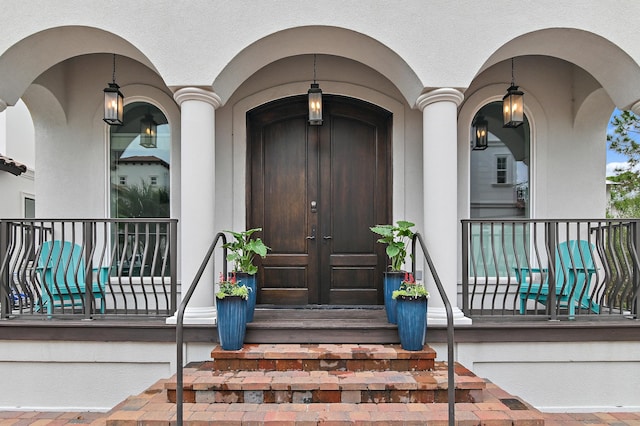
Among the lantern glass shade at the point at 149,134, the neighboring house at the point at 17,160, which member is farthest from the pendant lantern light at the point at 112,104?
the neighboring house at the point at 17,160

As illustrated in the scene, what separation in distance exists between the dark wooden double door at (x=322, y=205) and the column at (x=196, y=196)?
1125mm

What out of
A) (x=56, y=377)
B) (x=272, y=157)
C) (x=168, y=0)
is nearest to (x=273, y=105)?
(x=272, y=157)

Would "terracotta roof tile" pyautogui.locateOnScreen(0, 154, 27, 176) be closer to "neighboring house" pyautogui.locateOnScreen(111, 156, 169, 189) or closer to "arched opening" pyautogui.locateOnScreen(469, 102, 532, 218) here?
"neighboring house" pyautogui.locateOnScreen(111, 156, 169, 189)

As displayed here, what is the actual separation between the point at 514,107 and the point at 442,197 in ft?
5.11

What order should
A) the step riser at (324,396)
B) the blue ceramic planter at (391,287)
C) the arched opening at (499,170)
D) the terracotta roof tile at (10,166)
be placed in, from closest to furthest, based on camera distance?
the step riser at (324,396), the blue ceramic planter at (391,287), the arched opening at (499,170), the terracotta roof tile at (10,166)

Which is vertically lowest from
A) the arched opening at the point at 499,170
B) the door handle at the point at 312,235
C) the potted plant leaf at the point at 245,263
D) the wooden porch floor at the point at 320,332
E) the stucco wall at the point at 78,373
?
the stucco wall at the point at 78,373

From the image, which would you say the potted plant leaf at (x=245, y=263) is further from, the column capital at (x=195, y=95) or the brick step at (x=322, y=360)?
the column capital at (x=195, y=95)

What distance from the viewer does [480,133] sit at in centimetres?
517

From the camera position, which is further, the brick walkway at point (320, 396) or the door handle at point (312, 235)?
the door handle at point (312, 235)

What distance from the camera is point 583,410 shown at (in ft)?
12.9

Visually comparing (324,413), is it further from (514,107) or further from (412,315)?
(514,107)

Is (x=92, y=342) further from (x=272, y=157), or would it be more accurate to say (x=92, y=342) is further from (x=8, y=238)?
(x=272, y=157)

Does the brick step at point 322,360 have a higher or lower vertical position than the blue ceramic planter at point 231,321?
lower

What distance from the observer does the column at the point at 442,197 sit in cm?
392
